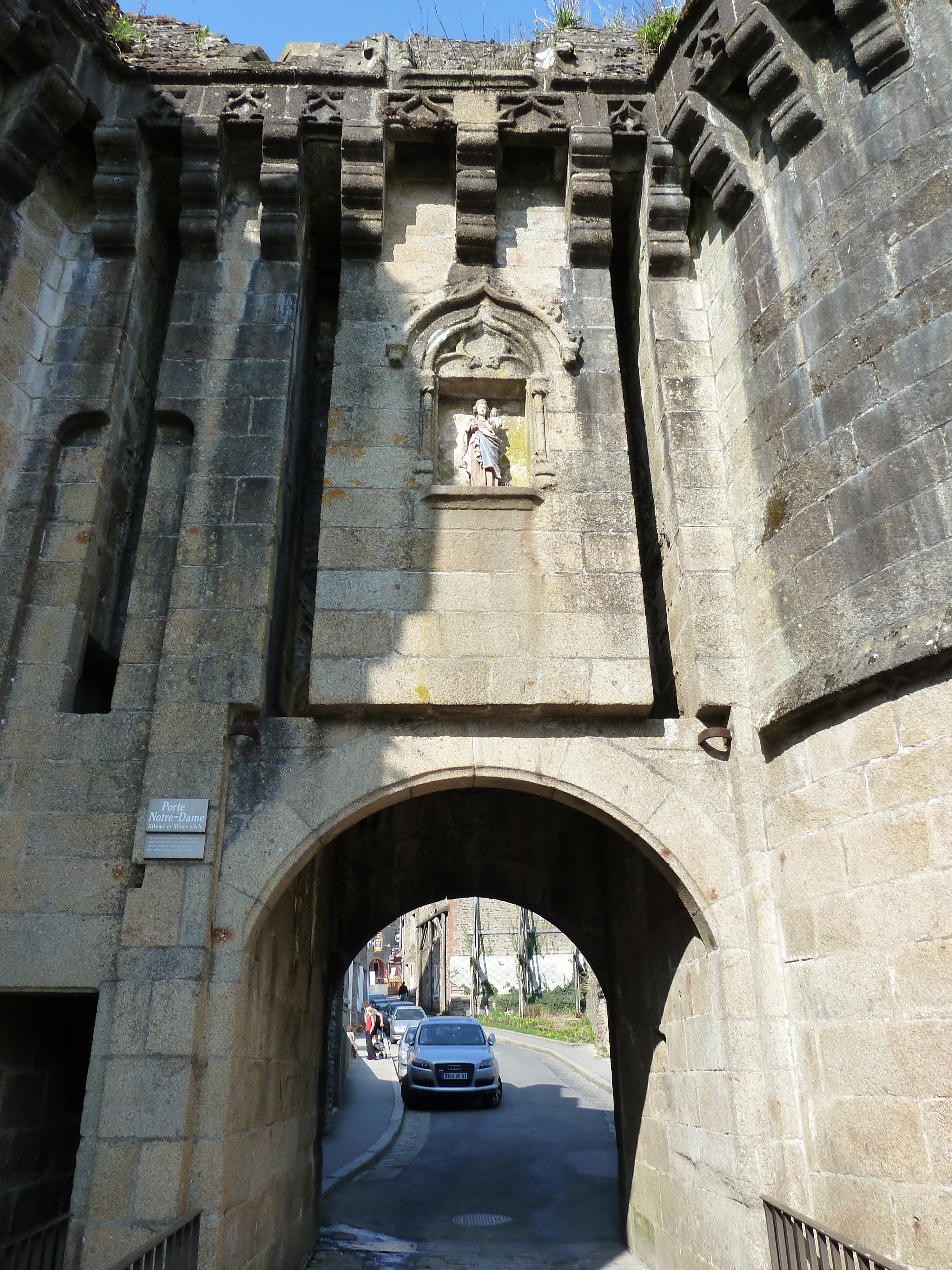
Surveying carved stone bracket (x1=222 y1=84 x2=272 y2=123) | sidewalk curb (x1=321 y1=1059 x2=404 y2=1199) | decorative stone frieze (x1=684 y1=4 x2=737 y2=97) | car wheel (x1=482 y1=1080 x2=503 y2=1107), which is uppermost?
carved stone bracket (x1=222 y1=84 x2=272 y2=123)

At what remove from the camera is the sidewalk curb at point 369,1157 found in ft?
A: 28.4

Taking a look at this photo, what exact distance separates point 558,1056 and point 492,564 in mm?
18735

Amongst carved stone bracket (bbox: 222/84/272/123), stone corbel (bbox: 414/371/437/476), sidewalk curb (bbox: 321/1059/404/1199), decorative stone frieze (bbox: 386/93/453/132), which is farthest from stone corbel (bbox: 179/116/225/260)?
sidewalk curb (bbox: 321/1059/404/1199)

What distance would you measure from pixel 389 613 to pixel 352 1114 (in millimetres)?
11108

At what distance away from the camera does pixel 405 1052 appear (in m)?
16.1

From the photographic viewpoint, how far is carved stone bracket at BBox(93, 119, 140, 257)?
20.4 ft

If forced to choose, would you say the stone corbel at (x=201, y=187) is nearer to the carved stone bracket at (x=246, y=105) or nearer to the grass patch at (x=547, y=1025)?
the carved stone bracket at (x=246, y=105)

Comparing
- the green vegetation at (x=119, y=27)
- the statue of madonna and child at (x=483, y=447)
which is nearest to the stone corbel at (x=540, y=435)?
the statue of madonna and child at (x=483, y=447)

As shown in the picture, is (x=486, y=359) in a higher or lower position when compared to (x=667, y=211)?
lower

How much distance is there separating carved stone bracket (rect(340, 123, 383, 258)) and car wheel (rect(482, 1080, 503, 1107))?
43.1 ft

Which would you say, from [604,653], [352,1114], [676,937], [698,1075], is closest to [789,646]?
[604,653]

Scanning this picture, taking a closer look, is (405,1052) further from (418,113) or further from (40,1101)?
(418,113)

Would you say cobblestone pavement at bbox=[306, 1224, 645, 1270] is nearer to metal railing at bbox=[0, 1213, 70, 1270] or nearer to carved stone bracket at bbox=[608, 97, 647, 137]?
metal railing at bbox=[0, 1213, 70, 1270]

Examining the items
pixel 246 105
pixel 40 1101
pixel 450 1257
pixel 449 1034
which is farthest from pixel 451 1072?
pixel 246 105
